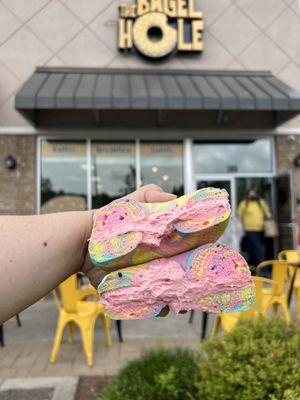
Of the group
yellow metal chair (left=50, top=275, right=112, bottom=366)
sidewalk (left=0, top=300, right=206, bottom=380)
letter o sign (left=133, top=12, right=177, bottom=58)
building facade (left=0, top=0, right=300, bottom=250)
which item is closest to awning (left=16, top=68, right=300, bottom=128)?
building facade (left=0, top=0, right=300, bottom=250)

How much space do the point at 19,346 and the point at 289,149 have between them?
7.19m

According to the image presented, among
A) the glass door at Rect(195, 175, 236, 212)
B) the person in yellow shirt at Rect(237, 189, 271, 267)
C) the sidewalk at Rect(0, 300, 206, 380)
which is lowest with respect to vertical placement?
the sidewalk at Rect(0, 300, 206, 380)

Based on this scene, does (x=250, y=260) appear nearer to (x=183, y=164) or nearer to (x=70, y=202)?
(x=183, y=164)

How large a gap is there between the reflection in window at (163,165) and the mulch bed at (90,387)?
590cm

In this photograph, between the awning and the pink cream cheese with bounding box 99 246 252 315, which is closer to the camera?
the pink cream cheese with bounding box 99 246 252 315

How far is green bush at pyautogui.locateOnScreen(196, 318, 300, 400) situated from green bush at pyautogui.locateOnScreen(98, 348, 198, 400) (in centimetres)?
15

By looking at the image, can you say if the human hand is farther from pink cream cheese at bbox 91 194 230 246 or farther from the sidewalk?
the sidewalk

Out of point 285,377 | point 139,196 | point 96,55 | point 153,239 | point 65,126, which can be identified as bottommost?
point 285,377

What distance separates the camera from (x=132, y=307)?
1.13 meters

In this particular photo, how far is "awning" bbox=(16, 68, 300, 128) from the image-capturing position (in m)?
7.48

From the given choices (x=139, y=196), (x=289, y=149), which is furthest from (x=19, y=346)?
(x=289, y=149)

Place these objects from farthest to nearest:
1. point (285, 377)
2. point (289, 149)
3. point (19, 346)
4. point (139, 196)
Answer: point (289, 149) → point (19, 346) → point (285, 377) → point (139, 196)

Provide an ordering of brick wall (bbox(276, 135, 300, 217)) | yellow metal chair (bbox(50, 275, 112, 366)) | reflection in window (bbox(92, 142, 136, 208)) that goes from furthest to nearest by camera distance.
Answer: brick wall (bbox(276, 135, 300, 217)), reflection in window (bbox(92, 142, 136, 208)), yellow metal chair (bbox(50, 275, 112, 366))

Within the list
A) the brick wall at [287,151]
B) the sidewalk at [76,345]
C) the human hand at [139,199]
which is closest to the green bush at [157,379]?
the sidewalk at [76,345]
